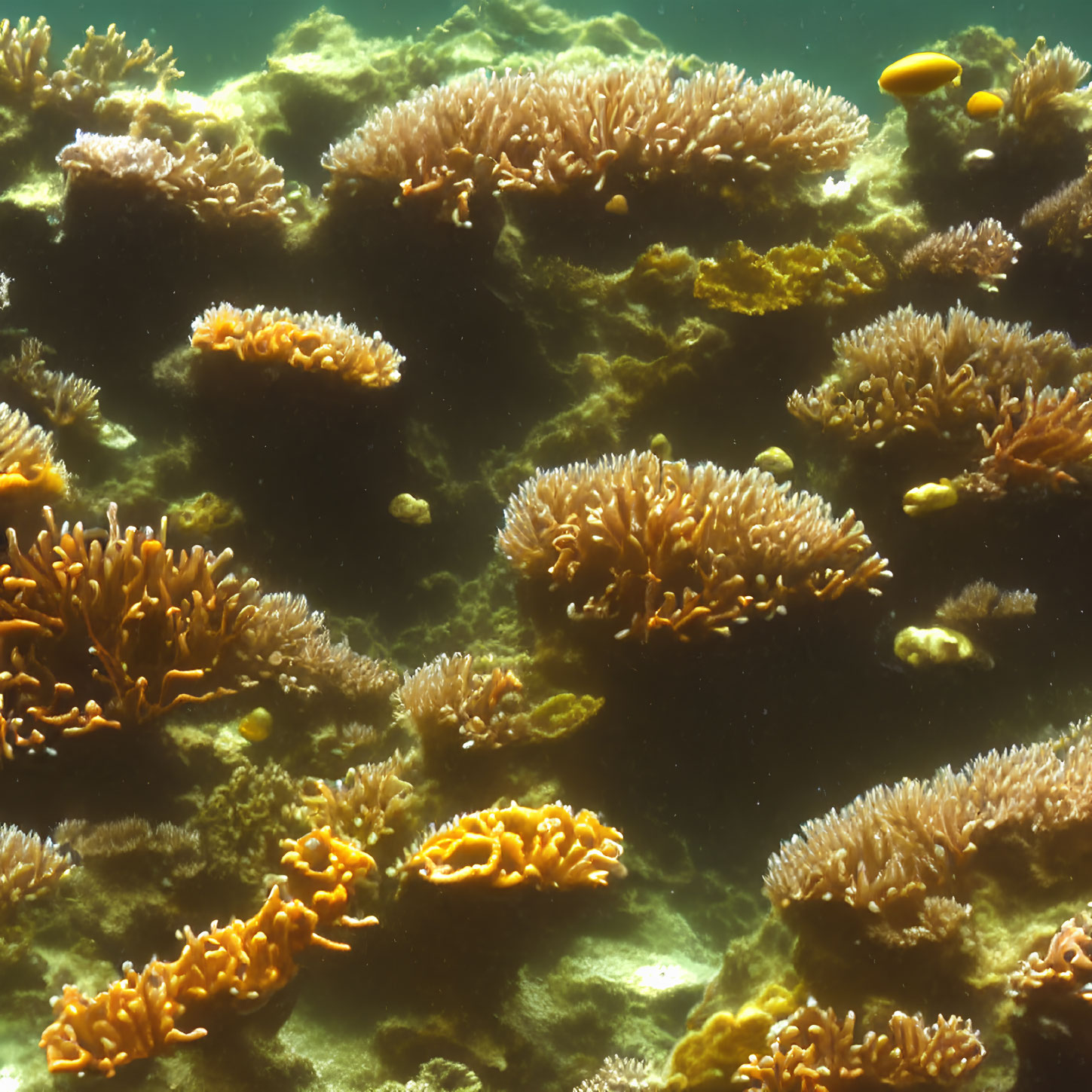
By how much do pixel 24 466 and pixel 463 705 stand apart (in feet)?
8.07

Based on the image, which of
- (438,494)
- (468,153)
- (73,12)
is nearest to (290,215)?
(468,153)

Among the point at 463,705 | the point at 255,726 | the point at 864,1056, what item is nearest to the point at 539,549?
the point at 463,705

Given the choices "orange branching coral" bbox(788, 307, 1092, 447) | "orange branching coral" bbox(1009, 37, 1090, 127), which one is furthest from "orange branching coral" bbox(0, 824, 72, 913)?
"orange branching coral" bbox(1009, 37, 1090, 127)

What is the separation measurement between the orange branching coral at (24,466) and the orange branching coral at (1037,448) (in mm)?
4730

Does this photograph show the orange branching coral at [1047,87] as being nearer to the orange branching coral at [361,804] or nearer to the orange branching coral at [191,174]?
the orange branching coral at [191,174]

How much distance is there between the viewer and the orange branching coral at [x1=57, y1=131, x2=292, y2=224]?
4.35 meters

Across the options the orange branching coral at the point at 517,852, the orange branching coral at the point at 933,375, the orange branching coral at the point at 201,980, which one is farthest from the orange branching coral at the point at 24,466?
the orange branching coral at the point at 933,375

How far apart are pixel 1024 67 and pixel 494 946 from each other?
6604mm

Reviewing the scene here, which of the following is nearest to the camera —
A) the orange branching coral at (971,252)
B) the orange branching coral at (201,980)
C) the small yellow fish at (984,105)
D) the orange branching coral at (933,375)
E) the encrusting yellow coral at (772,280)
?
the orange branching coral at (201,980)

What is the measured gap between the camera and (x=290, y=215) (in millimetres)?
4914

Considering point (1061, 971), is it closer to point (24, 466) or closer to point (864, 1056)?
point (864, 1056)

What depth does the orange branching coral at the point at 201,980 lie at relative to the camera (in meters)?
2.80

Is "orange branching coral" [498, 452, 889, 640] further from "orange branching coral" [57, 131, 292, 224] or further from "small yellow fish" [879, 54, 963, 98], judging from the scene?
"small yellow fish" [879, 54, 963, 98]

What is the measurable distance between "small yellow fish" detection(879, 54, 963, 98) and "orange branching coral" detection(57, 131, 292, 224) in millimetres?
4075
